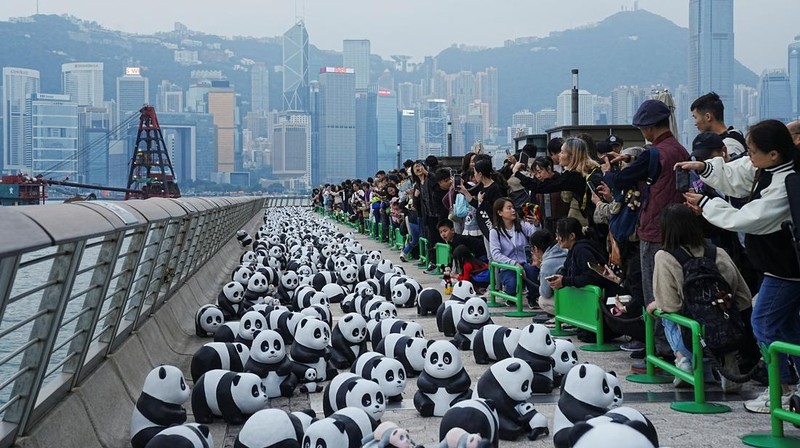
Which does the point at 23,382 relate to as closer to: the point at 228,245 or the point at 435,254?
the point at 435,254

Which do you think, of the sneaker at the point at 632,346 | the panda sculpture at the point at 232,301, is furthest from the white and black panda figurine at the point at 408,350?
the panda sculpture at the point at 232,301

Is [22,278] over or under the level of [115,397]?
over

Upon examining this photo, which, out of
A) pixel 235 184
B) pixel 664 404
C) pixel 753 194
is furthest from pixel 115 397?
pixel 235 184

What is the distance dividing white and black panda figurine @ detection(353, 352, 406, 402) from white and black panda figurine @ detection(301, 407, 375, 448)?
1.62 metres

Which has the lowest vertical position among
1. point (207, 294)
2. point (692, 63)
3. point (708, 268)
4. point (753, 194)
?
point (207, 294)

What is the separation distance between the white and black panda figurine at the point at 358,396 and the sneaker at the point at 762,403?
2707mm

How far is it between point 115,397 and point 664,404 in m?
4.19

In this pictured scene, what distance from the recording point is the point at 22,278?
5.33 metres

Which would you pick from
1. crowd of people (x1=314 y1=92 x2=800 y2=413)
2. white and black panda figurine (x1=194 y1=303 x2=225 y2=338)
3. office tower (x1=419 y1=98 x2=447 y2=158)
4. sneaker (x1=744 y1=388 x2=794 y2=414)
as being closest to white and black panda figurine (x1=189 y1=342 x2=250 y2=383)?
crowd of people (x1=314 y1=92 x2=800 y2=413)

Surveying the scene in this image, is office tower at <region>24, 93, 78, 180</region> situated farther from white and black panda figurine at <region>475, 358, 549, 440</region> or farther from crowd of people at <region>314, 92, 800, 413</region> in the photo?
white and black panda figurine at <region>475, 358, 549, 440</region>

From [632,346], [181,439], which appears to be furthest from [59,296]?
[632,346]

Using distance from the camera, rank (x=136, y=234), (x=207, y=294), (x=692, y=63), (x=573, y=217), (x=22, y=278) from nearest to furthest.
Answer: (x=22, y=278) < (x=136, y=234) < (x=573, y=217) < (x=207, y=294) < (x=692, y=63)

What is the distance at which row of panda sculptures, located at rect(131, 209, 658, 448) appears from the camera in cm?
585

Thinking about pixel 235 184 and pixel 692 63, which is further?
pixel 235 184
